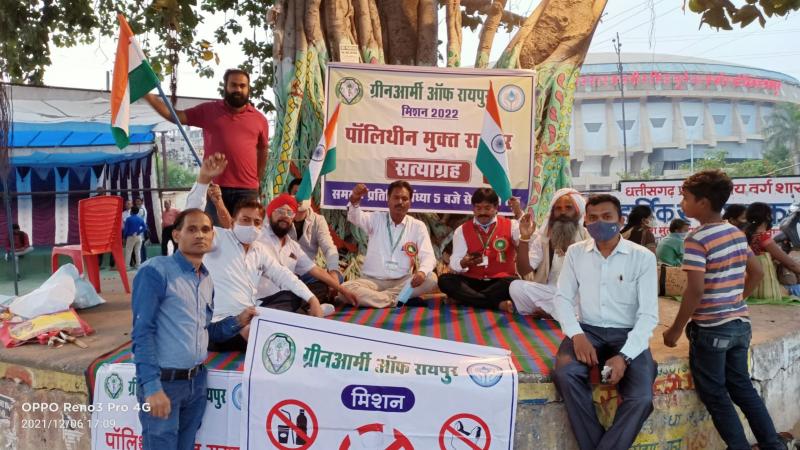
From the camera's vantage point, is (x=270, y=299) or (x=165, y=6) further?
(x=165, y=6)

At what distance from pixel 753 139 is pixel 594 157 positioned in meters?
21.1

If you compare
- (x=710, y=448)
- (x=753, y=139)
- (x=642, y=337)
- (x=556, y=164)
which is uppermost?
(x=753, y=139)

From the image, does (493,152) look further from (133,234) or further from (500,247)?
(133,234)

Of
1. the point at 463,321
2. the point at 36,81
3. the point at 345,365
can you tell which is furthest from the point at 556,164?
the point at 36,81

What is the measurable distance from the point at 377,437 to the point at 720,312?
200 centimetres

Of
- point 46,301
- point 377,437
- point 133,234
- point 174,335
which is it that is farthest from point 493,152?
point 133,234

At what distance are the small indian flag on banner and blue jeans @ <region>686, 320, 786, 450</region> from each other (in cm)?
306

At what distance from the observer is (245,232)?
13.6 ft

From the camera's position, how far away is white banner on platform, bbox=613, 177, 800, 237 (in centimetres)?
1159

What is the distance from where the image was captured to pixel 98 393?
3559mm

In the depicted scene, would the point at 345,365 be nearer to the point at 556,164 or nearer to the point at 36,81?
the point at 556,164

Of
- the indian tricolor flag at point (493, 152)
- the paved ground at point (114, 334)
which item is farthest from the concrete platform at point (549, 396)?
the indian tricolor flag at point (493, 152)

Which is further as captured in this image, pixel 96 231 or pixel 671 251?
pixel 671 251

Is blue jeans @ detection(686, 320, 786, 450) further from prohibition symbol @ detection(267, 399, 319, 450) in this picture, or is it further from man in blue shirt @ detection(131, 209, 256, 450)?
man in blue shirt @ detection(131, 209, 256, 450)
